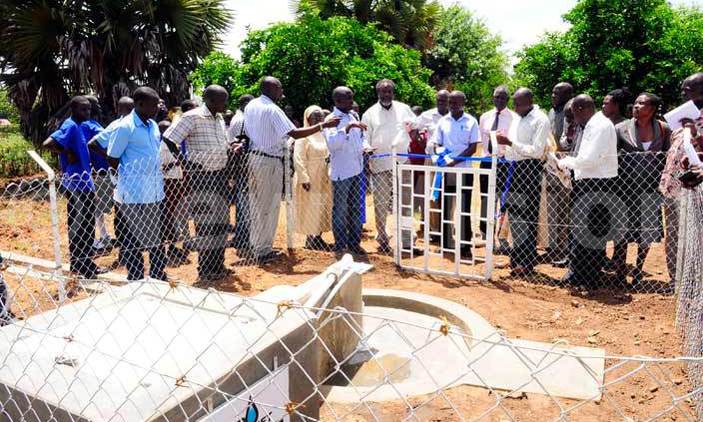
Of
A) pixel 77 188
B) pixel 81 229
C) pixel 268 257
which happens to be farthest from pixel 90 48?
pixel 268 257

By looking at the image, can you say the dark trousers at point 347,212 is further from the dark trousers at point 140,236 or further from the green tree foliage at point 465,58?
the green tree foliage at point 465,58

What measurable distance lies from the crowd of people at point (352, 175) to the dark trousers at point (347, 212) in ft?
0.05

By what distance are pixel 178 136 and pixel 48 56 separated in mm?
7154

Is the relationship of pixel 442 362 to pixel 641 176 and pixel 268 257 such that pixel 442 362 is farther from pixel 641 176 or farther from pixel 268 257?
pixel 268 257

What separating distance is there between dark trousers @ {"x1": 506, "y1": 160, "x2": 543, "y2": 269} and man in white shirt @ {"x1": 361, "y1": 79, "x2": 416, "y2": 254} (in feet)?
5.55

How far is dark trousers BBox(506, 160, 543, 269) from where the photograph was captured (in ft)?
20.4

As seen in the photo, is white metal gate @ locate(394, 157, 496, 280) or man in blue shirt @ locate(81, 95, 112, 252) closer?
white metal gate @ locate(394, 157, 496, 280)

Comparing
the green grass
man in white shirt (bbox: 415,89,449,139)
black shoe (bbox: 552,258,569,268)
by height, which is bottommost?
black shoe (bbox: 552,258,569,268)

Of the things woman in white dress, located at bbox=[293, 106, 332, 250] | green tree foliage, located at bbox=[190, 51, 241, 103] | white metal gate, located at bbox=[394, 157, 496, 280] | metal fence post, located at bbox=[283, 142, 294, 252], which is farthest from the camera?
green tree foliage, located at bbox=[190, 51, 241, 103]

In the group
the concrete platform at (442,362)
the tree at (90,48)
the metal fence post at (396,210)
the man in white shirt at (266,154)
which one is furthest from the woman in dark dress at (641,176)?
the tree at (90,48)

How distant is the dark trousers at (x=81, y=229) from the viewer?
5953mm

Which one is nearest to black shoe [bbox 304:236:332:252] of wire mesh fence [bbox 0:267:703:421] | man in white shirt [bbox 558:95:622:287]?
wire mesh fence [bbox 0:267:703:421]

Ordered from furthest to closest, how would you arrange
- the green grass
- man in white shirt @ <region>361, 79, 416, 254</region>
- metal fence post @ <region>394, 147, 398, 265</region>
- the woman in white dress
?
1. the green grass
2. man in white shirt @ <region>361, 79, 416, 254</region>
3. the woman in white dress
4. metal fence post @ <region>394, 147, 398, 265</region>

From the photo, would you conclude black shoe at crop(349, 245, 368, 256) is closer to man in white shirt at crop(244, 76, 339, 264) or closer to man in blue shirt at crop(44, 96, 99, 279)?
man in white shirt at crop(244, 76, 339, 264)
